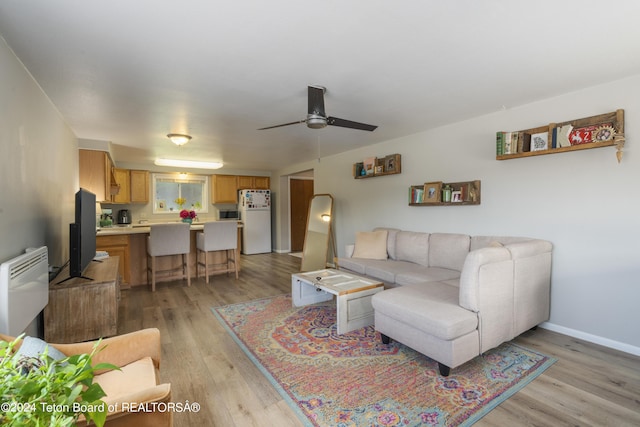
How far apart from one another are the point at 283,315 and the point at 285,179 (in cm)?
492

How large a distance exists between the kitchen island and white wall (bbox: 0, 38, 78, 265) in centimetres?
104

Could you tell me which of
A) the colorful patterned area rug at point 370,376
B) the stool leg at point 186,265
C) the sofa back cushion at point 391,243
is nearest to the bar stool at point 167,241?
the stool leg at point 186,265

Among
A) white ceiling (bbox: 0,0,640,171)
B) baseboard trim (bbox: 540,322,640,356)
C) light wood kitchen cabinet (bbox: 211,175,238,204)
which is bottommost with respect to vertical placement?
baseboard trim (bbox: 540,322,640,356)

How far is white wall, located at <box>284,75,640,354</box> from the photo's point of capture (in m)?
2.46

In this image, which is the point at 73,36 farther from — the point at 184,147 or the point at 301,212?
the point at 301,212

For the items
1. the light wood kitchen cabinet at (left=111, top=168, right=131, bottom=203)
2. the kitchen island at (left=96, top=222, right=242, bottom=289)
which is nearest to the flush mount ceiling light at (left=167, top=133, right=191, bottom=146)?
the kitchen island at (left=96, top=222, right=242, bottom=289)

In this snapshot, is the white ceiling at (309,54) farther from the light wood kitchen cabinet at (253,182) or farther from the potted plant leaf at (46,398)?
the light wood kitchen cabinet at (253,182)

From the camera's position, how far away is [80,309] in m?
2.51

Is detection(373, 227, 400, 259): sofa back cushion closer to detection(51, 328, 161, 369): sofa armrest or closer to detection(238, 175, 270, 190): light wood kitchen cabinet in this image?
detection(51, 328, 161, 369): sofa armrest

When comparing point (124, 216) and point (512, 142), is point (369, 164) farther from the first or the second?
point (124, 216)

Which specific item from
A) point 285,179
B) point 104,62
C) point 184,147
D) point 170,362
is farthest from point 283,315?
point 285,179

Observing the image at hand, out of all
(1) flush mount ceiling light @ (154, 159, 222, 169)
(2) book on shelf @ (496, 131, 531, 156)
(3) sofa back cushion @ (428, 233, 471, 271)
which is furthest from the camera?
(1) flush mount ceiling light @ (154, 159, 222, 169)

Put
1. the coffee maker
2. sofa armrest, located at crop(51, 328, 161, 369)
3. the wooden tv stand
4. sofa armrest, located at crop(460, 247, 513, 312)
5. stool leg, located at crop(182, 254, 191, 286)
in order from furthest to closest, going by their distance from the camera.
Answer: the coffee maker, stool leg, located at crop(182, 254, 191, 286), the wooden tv stand, sofa armrest, located at crop(460, 247, 513, 312), sofa armrest, located at crop(51, 328, 161, 369)

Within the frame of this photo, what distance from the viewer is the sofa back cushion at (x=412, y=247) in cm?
382
